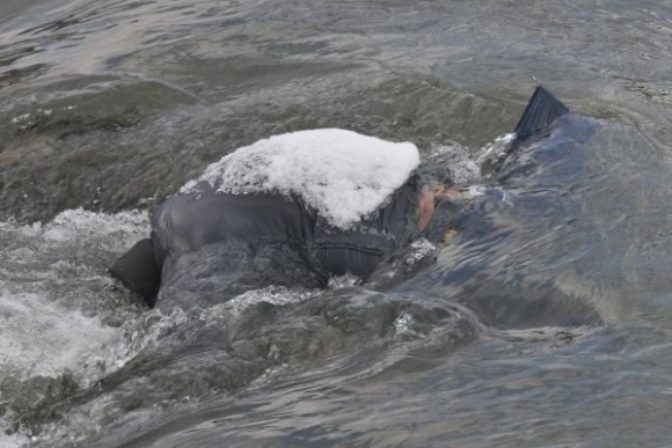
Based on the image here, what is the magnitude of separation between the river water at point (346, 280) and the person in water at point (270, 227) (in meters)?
0.13

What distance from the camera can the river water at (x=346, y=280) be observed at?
3.08 metres

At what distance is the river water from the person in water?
0.43 ft

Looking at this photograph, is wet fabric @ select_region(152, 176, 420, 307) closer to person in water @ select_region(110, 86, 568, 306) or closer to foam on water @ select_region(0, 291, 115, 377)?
person in water @ select_region(110, 86, 568, 306)

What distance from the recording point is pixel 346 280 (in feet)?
13.6

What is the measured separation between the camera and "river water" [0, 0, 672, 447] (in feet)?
10.1

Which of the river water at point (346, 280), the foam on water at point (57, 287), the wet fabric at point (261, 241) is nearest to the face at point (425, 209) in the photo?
the river water at point (346, 280)

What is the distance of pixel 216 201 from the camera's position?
412 cm

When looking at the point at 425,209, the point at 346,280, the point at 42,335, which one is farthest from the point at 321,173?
the point at 42,335

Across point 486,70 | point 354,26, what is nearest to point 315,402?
point 486,70

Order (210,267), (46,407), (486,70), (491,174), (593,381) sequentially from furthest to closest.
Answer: (486,70) < (491,174) < (210,267) < (46,407) < (593,381)

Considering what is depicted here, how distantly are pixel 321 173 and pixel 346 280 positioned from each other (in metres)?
0.41

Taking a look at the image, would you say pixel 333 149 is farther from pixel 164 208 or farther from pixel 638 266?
pixel 638 266

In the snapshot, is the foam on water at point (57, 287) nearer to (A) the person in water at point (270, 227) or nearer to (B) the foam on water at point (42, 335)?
(B) the foam on water at point (42, 335)

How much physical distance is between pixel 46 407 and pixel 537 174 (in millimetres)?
2503
